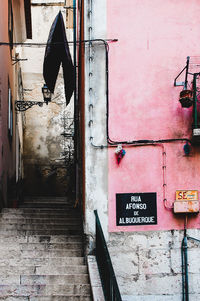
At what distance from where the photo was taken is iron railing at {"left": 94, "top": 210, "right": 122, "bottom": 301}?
4352mm

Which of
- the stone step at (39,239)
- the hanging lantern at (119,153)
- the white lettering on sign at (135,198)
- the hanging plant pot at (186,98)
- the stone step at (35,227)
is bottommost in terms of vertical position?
the stone step at (39,239)

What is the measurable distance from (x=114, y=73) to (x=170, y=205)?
8.15ft

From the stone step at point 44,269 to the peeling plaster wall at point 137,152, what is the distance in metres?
0.53

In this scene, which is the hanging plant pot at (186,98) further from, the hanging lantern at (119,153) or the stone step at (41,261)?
the stone step at (41,261)

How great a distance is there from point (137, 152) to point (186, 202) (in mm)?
1181

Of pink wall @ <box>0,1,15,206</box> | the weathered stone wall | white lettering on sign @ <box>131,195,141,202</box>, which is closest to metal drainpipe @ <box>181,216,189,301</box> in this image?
the weathered stone wall

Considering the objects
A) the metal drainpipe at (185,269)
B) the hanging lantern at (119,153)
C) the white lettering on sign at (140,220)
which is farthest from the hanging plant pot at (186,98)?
the metal drainpipe at (185,269)

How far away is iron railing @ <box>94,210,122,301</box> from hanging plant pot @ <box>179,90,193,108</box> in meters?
2.32

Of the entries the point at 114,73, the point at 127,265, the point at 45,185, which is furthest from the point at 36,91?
the point at 127,265

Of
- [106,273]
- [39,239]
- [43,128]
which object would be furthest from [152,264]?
[43,128]

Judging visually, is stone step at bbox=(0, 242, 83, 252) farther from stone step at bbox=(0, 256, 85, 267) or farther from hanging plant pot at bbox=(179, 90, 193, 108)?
hanging plant pot at bbox=(179, 90, 193, 108)

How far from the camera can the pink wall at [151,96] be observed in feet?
22.7

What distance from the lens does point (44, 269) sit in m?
6.16

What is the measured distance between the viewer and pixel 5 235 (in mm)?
7238
